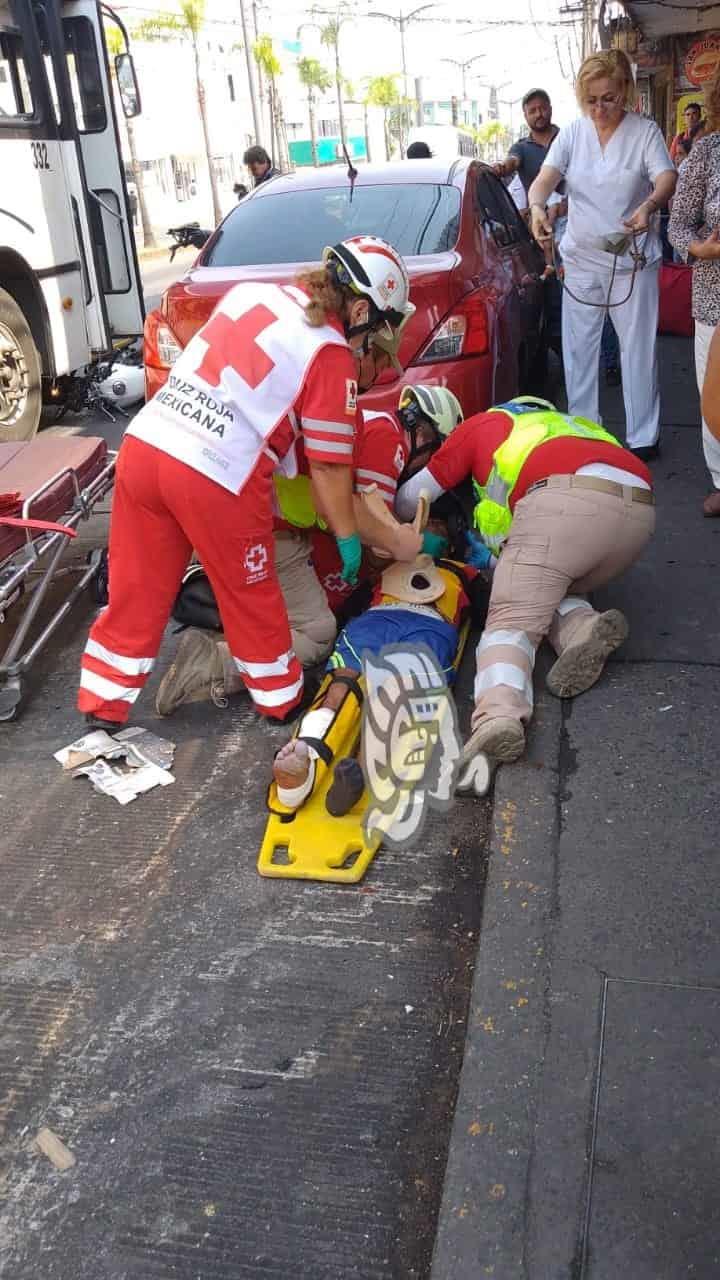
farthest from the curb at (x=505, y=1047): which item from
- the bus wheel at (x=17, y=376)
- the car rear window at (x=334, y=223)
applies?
the bus wheel at (x=17, y=376)

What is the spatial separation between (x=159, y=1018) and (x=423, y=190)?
448 cm

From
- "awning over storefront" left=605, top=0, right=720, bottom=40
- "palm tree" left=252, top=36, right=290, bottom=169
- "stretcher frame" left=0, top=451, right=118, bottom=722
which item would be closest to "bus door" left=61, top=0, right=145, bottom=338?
"awning over storefront" left=605, top=0, right=720, bottom=40

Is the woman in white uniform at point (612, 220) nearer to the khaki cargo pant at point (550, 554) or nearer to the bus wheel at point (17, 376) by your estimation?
the khaki cargo pant at point (550, 554)

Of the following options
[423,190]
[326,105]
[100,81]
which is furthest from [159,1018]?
[326,105]

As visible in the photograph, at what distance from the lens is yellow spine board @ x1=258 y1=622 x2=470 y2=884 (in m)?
2.98

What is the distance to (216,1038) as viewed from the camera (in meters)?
2.48

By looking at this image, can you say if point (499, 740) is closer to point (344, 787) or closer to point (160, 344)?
point (344, 787)

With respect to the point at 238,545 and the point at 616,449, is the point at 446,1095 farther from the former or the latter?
the point at 616,449

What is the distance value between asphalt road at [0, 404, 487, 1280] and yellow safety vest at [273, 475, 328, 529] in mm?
1015

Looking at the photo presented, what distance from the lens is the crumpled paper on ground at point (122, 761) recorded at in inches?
137

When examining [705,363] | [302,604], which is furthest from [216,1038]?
[705,363]

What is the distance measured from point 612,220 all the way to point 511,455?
2.58 metres

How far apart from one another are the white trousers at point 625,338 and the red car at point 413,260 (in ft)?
1.05

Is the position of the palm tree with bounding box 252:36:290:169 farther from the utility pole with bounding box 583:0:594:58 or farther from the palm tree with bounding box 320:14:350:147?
the utility pole with bounding box 583:0:594:58
